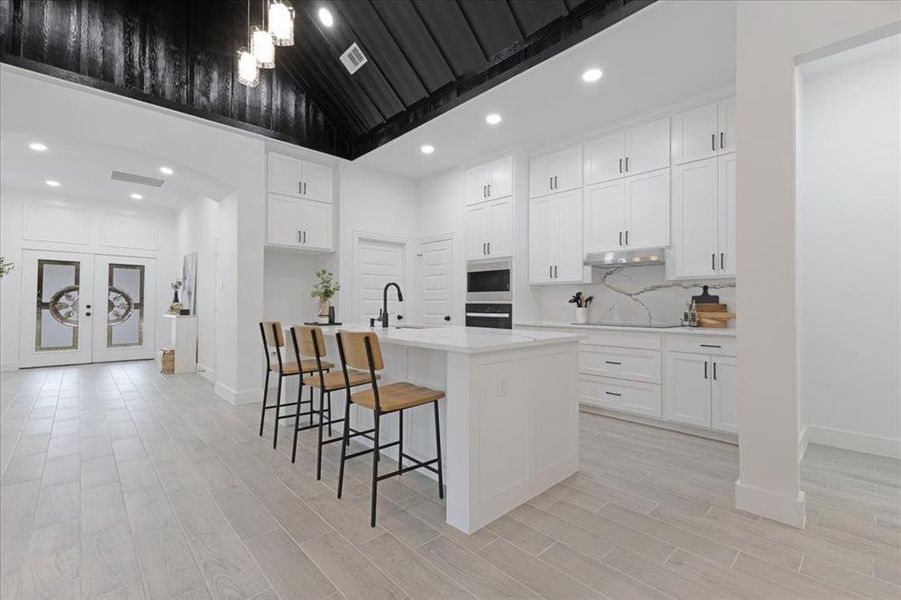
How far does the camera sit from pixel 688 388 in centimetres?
357

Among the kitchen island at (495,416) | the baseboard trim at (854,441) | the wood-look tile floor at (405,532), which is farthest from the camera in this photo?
the baseboard trim at (854,441)

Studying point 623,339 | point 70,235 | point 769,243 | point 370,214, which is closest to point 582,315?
point 623,339

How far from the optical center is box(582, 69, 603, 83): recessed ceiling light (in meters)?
3.40

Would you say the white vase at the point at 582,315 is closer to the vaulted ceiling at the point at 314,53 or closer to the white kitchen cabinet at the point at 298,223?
the vaulted ceiling at the point at 314,53

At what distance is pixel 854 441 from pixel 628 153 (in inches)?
126

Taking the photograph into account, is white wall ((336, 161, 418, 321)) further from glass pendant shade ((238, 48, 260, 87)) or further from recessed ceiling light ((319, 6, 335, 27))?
glass pendant shade ((238, 48, 260, 87))

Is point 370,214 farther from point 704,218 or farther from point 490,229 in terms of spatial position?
point 704,218

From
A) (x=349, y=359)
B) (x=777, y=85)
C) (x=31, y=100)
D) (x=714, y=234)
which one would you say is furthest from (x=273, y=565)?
(x=31, y=100)

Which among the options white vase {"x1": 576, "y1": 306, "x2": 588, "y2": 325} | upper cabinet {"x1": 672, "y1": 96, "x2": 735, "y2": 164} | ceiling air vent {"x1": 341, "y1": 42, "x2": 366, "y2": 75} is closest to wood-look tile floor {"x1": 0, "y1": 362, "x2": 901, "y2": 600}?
white vase {"x1": 576, "y1": 306, "x2": 588, "y2": 325}

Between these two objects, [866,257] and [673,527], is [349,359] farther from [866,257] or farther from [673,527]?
[866,257]

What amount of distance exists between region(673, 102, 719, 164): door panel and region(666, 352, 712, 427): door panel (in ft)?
6.18

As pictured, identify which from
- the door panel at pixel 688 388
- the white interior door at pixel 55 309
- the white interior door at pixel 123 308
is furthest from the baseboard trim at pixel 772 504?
the white interior door at pixel 55 309

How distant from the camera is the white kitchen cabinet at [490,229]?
16.8ft

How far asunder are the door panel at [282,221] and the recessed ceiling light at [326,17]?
2.05 metres
